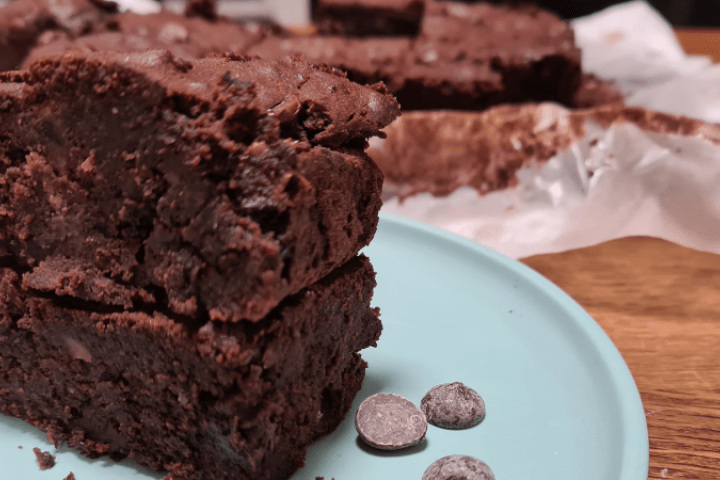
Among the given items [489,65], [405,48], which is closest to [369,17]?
[405,48]

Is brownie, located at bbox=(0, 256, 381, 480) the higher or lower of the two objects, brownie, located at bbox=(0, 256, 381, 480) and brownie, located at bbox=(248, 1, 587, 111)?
the higher

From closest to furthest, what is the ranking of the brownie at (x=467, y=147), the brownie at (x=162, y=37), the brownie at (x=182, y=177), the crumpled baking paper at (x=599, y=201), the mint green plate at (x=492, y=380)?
the brownie at (x=182, y=177), the mint green plate at (x=492, y=380), the crumpled baking paper at (x=599, y=201), the brownie at (x=467, y=147), the brownie at (x=162, y=37)

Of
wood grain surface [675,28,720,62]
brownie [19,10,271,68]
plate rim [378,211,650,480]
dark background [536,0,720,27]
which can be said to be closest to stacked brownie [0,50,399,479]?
plate rim [378,211,650,480]

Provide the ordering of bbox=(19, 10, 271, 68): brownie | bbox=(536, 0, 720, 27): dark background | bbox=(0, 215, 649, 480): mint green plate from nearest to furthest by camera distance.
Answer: bbox=(0, 215, 649, 480): mint green plate < bbox=(19, 10, 271, 68): brownie < bbox=(536, 0, 720, 27): dark background

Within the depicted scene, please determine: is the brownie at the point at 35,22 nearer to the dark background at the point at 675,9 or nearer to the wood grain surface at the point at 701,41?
the wood grain surface at the point at 701,41

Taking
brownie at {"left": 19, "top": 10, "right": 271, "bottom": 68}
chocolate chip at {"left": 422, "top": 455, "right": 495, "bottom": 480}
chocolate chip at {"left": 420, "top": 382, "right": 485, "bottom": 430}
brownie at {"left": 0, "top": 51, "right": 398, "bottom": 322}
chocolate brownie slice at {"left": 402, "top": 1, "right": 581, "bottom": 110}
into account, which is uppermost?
brownie at {"left": 0, "top": 51, "right": 398, "bottom": 322}

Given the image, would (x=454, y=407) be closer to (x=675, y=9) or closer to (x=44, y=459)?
(x=44, y=459)

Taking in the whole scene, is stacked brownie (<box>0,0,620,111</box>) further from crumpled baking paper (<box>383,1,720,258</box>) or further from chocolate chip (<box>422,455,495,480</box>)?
chocolate chip (<box>422,455,495,480</box>)

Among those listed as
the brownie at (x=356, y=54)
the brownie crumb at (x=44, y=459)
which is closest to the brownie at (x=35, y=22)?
the brownie at (x=356, y=54)

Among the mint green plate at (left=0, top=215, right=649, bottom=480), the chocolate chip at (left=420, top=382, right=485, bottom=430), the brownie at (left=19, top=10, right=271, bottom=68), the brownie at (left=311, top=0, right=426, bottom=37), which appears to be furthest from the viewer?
the brownie at (left=311, top=0, right=426, bottom=37)
